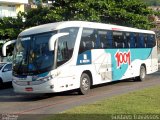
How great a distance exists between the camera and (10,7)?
50.0 meters

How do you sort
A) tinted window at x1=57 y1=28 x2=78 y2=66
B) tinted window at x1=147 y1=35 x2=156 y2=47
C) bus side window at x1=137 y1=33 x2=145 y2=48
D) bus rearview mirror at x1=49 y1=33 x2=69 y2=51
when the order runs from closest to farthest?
1. bus rearview mirror at x1=49 y1=33 x2=69 y2=51
2. tinted window at x1=57 y1=28 x2=78 y2=66
3. bus side window at x1=137 y1=33 x2=145 y2=48
4. tinted window at x1=147 y1=35 x2=156 y2=47

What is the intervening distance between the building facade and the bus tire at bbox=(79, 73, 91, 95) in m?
31.2

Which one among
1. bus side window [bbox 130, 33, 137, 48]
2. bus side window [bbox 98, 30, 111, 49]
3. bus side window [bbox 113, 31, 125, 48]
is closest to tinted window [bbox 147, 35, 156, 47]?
bus side window [bbox 130, 33, 137, 48]

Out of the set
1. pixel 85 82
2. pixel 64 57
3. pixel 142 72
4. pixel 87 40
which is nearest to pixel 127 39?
pixel 142 72

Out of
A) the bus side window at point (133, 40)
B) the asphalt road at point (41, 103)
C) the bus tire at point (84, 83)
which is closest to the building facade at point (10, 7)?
the bus side window at point (133, 40)

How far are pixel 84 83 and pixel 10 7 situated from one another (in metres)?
35.6

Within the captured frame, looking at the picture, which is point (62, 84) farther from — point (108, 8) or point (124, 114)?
point (108, 8)

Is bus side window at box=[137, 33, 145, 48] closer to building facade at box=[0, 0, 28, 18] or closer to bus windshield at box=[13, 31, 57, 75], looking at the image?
bus windshield at box=[13, 31, 57, 75]

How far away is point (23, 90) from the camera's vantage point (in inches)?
603

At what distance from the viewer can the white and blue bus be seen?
49.1 feet

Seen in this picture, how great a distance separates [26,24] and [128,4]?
8.29 m

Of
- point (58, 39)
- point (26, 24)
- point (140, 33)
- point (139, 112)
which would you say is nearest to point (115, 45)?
point (140, 33)

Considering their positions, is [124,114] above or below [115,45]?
below

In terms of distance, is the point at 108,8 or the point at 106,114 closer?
the point at 106,114
